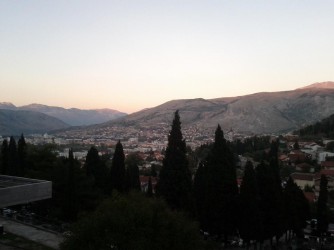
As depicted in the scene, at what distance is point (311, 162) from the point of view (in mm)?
74625

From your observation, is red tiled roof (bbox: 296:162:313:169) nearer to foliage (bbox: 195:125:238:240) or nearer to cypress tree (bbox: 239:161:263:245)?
cypress tree (bbox: 239:161:263:245)

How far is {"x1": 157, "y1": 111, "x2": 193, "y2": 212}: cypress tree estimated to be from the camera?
21812 mm

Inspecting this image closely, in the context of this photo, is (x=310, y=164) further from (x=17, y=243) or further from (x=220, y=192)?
(x=17, y=243)

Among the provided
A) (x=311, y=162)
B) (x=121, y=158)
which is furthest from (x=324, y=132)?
(x=121, y=158)

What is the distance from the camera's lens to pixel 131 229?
41.2 ft

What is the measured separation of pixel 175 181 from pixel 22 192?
7.92m

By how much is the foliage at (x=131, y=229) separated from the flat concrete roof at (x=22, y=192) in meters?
5.86

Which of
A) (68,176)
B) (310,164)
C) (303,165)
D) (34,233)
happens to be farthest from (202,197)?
(310,164)

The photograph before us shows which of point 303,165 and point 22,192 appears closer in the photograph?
point 22,192

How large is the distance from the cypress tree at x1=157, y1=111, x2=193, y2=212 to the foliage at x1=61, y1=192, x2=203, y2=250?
7.94 m

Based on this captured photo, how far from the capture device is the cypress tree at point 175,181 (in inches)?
859

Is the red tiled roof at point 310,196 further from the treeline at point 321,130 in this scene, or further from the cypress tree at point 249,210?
the treeline at point 321,130

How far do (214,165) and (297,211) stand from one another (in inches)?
504

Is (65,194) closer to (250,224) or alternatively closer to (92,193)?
(92,193)
